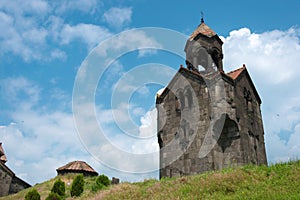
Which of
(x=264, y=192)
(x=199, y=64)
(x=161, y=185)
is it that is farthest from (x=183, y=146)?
(x=264, y=192)

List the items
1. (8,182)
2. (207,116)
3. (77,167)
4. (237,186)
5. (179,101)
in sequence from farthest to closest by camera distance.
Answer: (77,167)
(8,182)
(179,101)
(207,116)
(237,186)

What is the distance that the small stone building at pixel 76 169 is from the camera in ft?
→ 87.9

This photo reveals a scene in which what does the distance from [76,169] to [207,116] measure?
54.7 feet

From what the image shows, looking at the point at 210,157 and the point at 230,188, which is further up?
the point at 210,157

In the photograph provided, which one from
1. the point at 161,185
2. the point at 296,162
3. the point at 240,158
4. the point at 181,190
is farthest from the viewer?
the point at 240,158

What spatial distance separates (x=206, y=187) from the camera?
9148 millimetres

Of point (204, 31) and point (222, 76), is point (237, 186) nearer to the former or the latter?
point (222, 76)

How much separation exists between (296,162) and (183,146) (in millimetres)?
5242

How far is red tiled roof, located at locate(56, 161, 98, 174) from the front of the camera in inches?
1057

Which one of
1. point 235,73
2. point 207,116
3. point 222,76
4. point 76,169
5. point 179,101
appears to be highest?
point 235,73

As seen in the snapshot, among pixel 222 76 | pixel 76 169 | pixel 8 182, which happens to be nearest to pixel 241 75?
pixel 222 76

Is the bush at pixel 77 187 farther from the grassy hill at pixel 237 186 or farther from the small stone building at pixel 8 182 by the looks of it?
the small stone building at pixel 8 182

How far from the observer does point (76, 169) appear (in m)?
26.8

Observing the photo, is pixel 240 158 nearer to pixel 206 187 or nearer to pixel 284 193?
pixel 206 187
